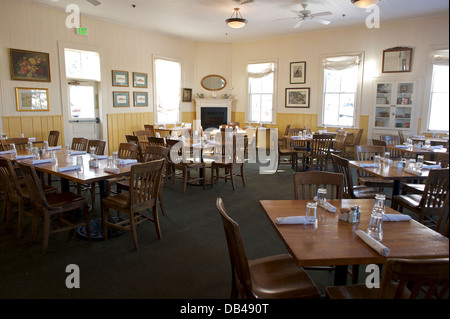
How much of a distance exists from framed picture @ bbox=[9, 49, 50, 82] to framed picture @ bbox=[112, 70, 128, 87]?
1.67 m

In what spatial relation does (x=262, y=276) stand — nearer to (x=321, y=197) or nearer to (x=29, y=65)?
(x=321, y=197)

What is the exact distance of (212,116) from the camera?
1059cm

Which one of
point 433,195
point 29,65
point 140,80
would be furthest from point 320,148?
point 29,65

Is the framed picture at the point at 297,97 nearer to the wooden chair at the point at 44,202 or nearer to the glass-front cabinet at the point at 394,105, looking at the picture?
the glass-front cabinet at the point at 394,105

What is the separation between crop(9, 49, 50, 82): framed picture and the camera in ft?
21.0

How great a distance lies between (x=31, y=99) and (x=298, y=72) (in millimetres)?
6998

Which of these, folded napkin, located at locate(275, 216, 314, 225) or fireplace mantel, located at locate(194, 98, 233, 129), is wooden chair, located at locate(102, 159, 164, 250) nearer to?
folded napkin, located at locate(275, 216, 314, 225)

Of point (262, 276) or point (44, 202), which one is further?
point (44, 202)

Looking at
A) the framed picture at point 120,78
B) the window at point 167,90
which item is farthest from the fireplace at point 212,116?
the framed picture at point 120,78

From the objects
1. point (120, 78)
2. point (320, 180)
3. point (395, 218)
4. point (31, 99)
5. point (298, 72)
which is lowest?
point (395, 218)

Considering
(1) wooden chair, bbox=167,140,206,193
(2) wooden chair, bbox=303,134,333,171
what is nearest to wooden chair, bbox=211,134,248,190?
(1) wooden chair, bbox=167,140,206,193
